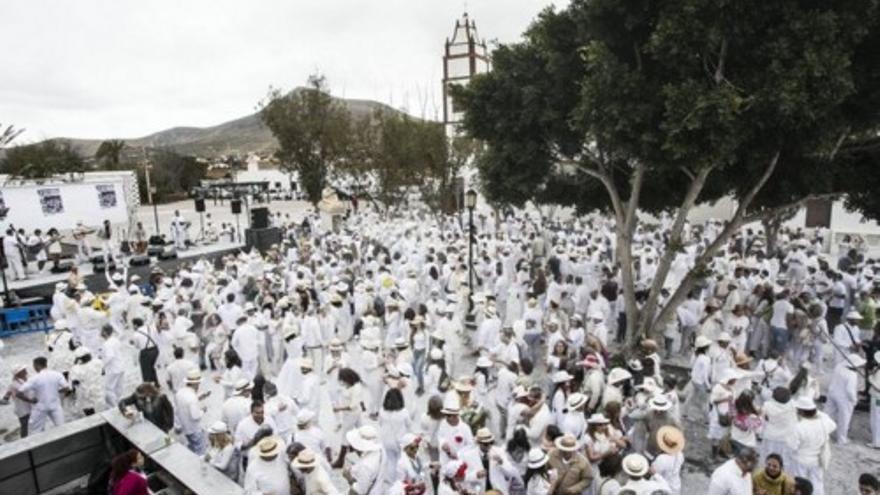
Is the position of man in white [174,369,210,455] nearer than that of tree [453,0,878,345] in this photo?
Yes

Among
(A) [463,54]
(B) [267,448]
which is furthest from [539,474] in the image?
(A) [463,54]

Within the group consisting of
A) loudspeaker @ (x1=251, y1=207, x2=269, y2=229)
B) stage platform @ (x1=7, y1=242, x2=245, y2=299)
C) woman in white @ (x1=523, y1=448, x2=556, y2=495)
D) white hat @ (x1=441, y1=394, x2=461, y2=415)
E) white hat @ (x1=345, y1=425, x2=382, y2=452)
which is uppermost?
loudspeaker @ (x1=251, y1=207, x2=269, y2=229)

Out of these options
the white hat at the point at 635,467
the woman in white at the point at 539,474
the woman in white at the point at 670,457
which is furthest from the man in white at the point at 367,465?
the woman in white at the point at 670,457

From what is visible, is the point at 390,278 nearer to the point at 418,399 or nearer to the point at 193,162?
the point at 418,399

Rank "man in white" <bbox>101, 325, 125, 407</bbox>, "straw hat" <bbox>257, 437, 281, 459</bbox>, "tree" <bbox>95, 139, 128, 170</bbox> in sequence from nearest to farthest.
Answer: "straw hat" <bbox>257, 437, 281, 459</bbox> < "man in white" <bbox>101, 325, 125, 407</bbox> < "tree" <bbox>95, 139, 128, 170</bbox>

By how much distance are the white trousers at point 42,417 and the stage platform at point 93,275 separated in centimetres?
985

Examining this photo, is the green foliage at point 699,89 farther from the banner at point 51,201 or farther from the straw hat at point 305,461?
the banner at point 51,201

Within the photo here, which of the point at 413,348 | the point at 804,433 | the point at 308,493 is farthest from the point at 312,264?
the point at 804,433

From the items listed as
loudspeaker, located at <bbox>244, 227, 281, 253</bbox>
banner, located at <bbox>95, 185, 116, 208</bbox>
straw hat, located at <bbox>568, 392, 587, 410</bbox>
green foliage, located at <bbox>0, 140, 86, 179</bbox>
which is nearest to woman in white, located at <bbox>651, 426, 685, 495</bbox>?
straw hat, located at <bbox>568, 392, 587, 410</bbox>

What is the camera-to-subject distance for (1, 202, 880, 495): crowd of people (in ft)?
17.1

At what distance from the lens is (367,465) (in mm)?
5090

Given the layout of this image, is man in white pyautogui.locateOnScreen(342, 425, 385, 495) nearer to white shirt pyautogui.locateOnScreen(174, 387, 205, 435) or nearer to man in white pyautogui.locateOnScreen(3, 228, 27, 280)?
white shirt pyautogui.locateOnScreen(174, 387, 205, 435)

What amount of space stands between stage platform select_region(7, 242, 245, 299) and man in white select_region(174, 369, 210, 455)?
11898 mm

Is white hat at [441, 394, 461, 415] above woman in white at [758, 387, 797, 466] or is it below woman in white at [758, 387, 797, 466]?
above
